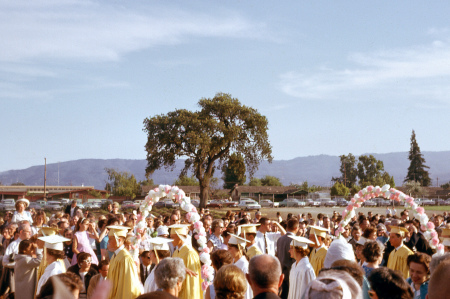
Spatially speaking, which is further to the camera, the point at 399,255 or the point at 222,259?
the point at 399,255

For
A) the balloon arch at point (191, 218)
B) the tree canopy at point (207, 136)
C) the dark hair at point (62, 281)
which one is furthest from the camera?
the tree canopy at point (207, 136)

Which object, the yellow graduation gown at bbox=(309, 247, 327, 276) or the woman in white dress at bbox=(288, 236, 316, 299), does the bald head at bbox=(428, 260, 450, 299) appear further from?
the yellow graduation gown at bbox=(309, 247, 327, 276)

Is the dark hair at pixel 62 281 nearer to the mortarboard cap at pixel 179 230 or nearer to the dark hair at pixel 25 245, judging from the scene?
the mortarboard cap at pixel 179 230

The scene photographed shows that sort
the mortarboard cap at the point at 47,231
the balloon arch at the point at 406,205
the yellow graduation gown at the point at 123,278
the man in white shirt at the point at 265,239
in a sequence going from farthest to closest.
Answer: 1. the man in white shirt at the point at 265,239
2. the balloon arch at the point at 406,205
3. the mortarboard cap at the point at 47,231
4. the yellow graduation gown at the point at 123,278

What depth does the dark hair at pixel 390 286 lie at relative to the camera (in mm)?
4152

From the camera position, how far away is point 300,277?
7465 mm

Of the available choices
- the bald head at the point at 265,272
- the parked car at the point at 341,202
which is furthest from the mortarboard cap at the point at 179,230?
the parked car at the point at 341,202

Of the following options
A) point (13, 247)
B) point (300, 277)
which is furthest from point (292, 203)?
point (300, 277)

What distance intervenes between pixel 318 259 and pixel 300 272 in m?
1.63

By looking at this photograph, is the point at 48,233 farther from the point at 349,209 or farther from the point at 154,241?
the point at 349,209

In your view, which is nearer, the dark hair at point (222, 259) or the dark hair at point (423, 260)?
the dark hair at point (423, 260)

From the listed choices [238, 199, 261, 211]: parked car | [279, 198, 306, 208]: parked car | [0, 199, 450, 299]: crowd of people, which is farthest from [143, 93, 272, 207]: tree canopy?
[0, 199, 450, 299]: crowd of people

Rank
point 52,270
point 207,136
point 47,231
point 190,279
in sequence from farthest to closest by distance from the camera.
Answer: point 207,136 < point 47,231 < point 190,279 < point 52,270

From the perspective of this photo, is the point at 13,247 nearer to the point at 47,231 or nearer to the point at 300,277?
the point at 47,231
